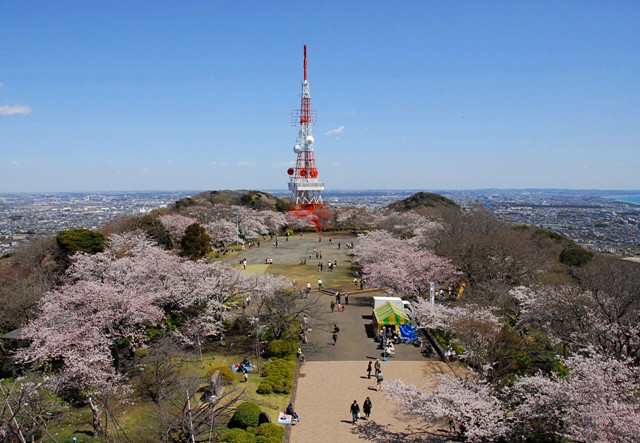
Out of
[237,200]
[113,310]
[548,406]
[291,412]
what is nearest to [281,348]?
[291,412]

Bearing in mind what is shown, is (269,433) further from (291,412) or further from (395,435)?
(395,435)

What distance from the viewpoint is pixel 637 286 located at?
1812cm

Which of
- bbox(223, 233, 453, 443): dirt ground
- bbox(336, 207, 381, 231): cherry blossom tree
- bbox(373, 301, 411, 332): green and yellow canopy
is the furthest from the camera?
bbox(336, 207, 381, 231): cherry blossom tree

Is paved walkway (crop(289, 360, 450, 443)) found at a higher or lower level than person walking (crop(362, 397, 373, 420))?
lower

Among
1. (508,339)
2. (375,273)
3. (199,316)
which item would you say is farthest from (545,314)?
(199,316)

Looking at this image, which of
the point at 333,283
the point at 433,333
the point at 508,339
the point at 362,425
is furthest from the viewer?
the point at 333,283

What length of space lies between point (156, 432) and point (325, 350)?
9.46 meters

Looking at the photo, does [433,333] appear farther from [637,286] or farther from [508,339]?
[637,286]

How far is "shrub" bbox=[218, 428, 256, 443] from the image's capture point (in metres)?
12.4

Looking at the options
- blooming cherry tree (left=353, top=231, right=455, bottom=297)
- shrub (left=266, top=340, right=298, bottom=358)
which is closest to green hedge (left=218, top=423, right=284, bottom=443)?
shrub (left=266, top=340, right=298, bottom=358)

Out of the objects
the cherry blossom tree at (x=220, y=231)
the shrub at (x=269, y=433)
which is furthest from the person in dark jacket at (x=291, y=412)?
the cherry blossom tree at (x=220, y=231)

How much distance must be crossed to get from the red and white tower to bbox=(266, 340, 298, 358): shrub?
50436mm

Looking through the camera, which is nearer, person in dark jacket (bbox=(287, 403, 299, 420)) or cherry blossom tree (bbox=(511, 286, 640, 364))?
person in dark jacket (bbox=(287, 403, 299, 420))

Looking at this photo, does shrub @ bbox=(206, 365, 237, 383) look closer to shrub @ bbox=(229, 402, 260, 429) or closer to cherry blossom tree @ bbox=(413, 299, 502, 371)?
shrub @ bbox=(229, 402, 260, 429)
